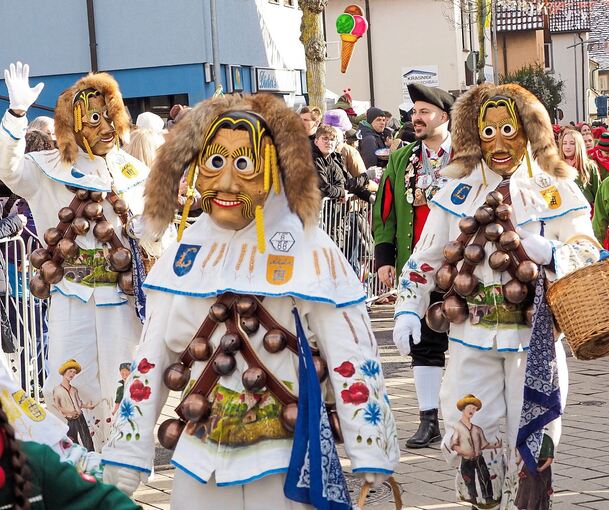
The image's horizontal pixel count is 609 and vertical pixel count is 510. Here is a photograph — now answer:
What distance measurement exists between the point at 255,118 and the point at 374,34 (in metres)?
37.0

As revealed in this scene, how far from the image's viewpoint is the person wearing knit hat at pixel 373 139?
14.9m

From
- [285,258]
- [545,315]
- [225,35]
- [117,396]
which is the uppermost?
[225,35]

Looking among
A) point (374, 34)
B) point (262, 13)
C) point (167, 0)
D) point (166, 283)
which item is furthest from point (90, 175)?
point (374, 34)

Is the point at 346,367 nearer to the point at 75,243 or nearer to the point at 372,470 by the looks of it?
the point at 372,470

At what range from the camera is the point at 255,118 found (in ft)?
14.4

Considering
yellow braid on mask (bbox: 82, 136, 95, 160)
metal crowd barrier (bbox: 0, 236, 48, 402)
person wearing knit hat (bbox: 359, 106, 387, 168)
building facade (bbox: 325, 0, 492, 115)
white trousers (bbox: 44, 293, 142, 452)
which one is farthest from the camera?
building facade (bbox: 325, 0, 492, 115)

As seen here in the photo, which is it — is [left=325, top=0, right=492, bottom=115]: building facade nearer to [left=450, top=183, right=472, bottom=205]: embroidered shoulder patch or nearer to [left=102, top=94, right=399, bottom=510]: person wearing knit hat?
[left=450, top=183, right=472, bottom=205]: embroidered shoulder patch

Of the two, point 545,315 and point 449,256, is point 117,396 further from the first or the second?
point 545,315

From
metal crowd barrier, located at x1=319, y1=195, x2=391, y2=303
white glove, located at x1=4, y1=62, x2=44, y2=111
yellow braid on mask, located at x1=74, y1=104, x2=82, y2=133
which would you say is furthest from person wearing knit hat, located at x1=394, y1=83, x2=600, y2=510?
metal crowd barrier, located at x1=319, y1=195, x2=391, y2=303

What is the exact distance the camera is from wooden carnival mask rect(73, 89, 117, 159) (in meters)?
6.61

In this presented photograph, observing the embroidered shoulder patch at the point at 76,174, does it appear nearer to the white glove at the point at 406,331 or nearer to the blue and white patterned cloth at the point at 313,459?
the white glove at the point at 406,331

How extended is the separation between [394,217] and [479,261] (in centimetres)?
231

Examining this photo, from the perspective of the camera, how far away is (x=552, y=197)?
549 centimetres

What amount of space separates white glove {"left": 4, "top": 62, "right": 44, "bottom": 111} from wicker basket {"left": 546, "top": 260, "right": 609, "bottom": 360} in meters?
2.92
